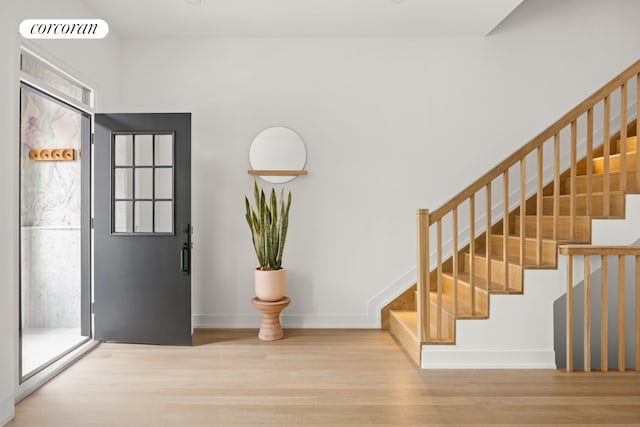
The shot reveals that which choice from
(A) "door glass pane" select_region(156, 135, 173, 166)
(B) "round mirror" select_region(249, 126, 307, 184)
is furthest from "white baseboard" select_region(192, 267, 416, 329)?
(A) "door glass pane" select_region(156, 135, 173, 166)

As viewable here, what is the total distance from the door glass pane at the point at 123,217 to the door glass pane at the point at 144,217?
0.05 metres

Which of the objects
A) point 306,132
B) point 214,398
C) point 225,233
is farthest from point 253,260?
point 214,398

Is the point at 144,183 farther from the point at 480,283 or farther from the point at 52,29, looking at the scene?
the point at 480,283

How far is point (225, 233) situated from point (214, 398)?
68.2 inches

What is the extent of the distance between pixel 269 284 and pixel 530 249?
207 centimetres

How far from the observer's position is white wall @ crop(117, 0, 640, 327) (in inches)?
148

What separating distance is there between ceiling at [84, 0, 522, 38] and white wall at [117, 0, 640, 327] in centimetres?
13

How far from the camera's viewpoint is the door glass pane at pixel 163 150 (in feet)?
10.8

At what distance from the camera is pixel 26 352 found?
312 centimetres

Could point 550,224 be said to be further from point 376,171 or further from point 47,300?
point 47,300

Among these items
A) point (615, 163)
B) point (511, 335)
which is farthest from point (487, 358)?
point (615, 163)

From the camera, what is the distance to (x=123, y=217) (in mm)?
3324

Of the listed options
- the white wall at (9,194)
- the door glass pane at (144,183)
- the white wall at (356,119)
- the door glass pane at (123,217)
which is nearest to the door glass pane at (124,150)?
the door glass pane at (144,183)

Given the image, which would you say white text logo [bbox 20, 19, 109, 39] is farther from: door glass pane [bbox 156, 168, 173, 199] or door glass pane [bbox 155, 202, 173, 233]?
door glass pane [bbox 155, 202, 173, 233]
